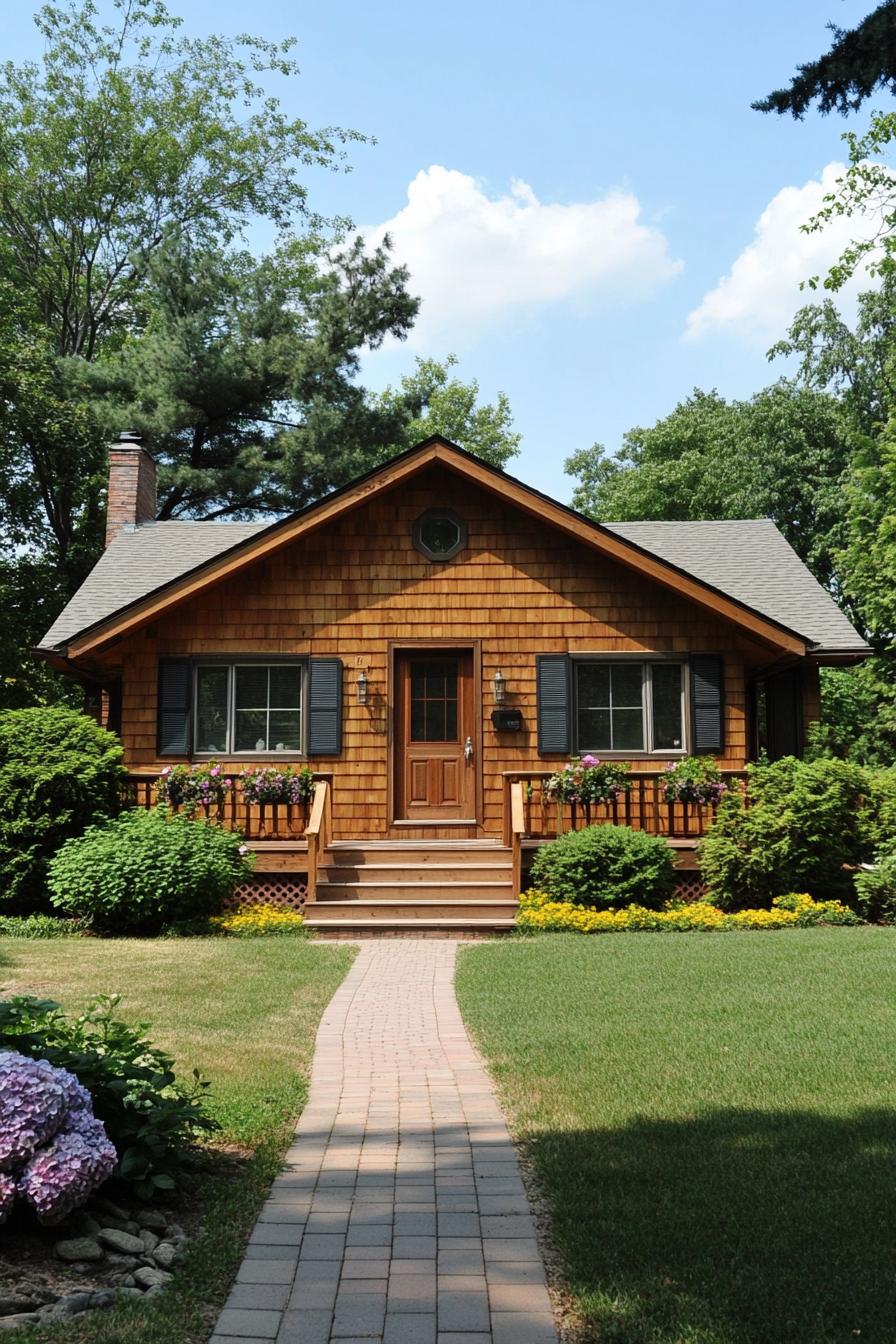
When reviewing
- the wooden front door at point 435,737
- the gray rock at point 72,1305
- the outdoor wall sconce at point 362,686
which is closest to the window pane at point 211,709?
the outdoor wall sconce at point 362,686

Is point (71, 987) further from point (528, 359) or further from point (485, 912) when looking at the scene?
point (528, 359)

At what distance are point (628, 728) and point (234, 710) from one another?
4.96 metres

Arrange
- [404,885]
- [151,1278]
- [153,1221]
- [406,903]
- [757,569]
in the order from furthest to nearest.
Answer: [757,569], [404,885], [406,903], [153,1221], [151,1278]

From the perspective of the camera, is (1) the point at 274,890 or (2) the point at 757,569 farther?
(2) the point at 757,569

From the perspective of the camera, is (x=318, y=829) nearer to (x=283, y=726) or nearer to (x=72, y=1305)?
(x=283, y=726)

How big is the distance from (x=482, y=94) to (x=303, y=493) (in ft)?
52.0

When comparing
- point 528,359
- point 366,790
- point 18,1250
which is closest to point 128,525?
point 366,790

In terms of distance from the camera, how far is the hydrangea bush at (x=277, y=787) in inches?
526

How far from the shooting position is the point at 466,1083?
19.1 ft

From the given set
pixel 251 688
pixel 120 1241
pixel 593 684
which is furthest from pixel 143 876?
pixel 120 1241

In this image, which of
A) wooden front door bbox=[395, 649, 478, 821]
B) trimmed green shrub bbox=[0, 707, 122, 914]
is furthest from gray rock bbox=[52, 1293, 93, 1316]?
wooden front door bbox=[395, 649, 478, 821]

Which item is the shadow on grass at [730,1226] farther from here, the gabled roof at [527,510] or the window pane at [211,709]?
the window pane at [211,709]

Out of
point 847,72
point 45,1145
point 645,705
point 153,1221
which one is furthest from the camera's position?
point 645,705

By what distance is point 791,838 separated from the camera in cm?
1220
